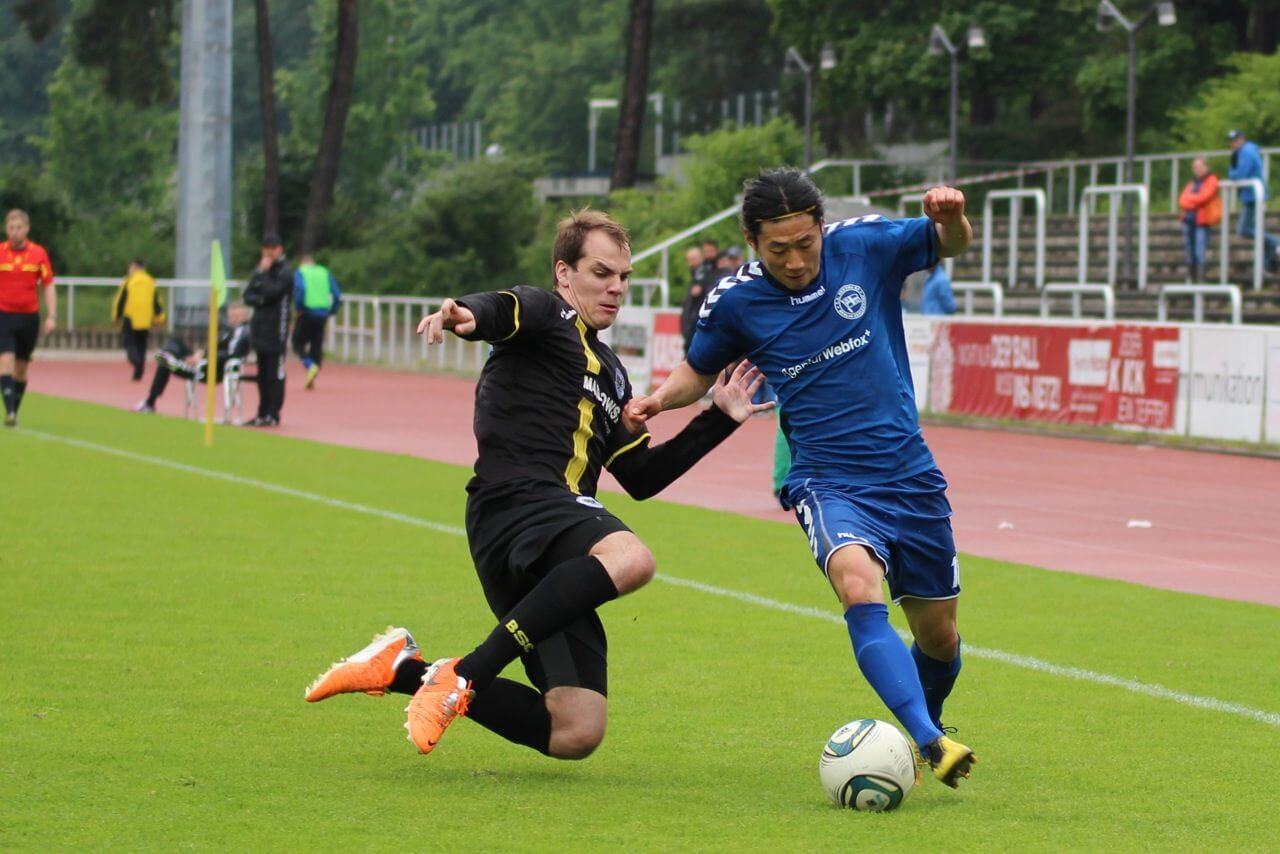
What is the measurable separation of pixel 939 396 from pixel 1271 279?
584 cm

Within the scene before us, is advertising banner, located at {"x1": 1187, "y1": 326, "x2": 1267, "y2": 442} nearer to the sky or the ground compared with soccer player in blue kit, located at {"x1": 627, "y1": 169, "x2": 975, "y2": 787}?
nearer to the ground

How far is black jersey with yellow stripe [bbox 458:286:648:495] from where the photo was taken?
6508 millimetres

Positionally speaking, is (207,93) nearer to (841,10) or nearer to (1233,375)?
(841,10)

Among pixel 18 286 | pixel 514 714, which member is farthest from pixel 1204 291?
pixel 514 714

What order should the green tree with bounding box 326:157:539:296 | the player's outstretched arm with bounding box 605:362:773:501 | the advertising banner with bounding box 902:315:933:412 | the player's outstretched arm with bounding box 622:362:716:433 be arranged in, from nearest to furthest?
the player's outstretched arm with bounding box 622:362:716:433, the player's outstretched arm with bounding box 605:362:773:501, the advertising banner with bounding box 902:315:933:412, the green tree with bounding box 326:157:539:296

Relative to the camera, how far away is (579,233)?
651 cm

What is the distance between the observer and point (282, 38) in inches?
4710

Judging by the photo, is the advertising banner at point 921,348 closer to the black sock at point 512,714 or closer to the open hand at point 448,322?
the black sock at point 512,714

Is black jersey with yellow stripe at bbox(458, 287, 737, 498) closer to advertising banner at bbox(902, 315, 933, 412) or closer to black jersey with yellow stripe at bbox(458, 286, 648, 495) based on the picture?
black jersey with yellow stripe at bbox(458, 286, 648, 495)

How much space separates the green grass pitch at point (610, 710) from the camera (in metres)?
5.78

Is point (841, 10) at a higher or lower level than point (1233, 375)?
higher

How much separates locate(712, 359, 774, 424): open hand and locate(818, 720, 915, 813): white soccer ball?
1.17 m

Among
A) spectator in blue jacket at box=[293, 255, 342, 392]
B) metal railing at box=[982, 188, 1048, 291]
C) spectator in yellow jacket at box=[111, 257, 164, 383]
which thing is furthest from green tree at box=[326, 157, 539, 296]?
spectator in blue jacket at box=[293, 255, 342, 392]

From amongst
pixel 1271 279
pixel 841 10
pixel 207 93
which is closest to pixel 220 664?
pixel 1271 279
